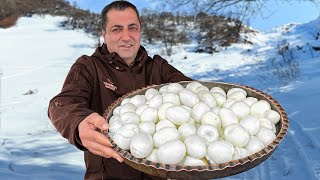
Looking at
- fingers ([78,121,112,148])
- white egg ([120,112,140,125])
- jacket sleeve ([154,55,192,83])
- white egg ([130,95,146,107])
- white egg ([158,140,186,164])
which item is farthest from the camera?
jacket sleeve ([154,55,192,83])

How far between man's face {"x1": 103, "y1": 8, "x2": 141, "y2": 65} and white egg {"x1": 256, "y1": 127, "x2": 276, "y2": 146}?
3.01 feet

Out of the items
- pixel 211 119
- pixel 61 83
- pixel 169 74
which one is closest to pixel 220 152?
pixel 211 119

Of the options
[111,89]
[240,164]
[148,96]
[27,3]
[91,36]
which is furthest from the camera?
[27,3]

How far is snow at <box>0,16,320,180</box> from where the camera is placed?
3.63 metres

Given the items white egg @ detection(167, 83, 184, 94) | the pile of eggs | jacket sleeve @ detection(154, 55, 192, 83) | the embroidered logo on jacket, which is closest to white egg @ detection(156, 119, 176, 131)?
the pile of eggs

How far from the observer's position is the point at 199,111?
4.94 ft

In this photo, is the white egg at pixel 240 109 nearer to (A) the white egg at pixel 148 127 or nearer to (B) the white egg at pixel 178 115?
(B) the white egg at pixel 178 115

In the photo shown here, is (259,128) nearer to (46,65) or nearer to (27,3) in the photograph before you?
(46,65)

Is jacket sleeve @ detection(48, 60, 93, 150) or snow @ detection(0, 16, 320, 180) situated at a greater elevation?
jacket sleeve @ detection(48, 60, 93, 150)

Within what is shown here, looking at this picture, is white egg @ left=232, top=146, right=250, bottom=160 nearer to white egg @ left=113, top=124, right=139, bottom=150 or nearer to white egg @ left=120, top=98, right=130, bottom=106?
white egg @ left=113, top=124, right=139, bottom=150

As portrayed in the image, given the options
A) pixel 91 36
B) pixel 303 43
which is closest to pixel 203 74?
pixel 303 43

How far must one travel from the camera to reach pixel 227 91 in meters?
1.90

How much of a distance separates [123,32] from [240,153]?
103 cm

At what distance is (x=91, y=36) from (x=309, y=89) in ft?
34.8
